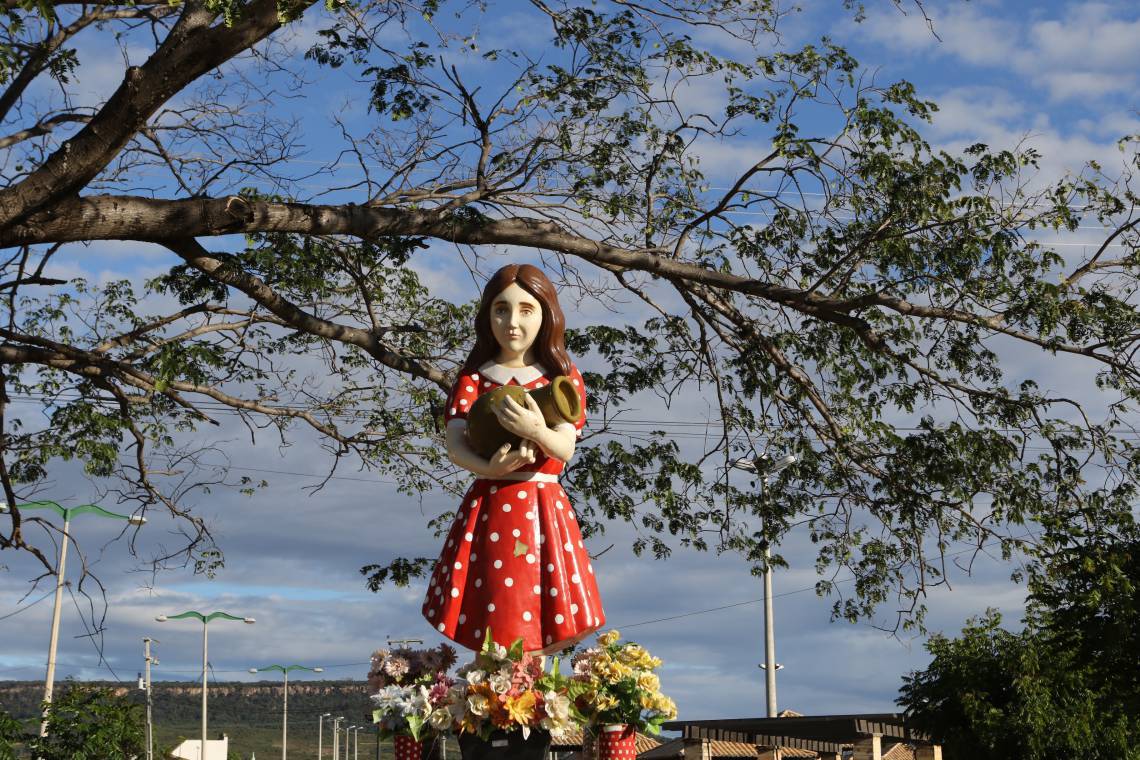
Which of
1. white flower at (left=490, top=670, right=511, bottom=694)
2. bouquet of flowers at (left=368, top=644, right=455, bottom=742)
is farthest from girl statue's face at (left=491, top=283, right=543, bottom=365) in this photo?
white flower at (left=490, top=670, right=511, bottom=694)

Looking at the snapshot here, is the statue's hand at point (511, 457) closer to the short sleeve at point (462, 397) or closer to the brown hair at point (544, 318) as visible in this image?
the short sleeve at point (462, 397)

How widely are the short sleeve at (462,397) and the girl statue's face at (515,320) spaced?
25 centimetres

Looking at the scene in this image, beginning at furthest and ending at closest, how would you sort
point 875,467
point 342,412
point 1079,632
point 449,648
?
1. point 1079,632
2. point 342,412
3. point 875,467
4. point 449,648

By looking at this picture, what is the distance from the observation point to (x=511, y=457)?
21.5ft

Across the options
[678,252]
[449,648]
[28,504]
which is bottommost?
[449,648]

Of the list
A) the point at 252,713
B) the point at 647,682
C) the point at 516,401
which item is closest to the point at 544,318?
the point at 516,401

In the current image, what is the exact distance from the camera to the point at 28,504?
11.0 meters

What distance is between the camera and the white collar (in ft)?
23.0

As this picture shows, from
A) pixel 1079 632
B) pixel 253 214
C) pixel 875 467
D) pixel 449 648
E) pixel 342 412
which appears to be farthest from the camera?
pixel 1079 632

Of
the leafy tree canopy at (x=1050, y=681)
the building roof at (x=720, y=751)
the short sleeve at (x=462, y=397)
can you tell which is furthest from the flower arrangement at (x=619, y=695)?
the building roof at (x=720, y=751)

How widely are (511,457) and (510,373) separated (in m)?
0.66

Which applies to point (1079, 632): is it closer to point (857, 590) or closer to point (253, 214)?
point (857, 590)

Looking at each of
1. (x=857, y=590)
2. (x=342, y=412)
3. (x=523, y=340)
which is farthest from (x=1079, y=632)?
(x=523, y=340)

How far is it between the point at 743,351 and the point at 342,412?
145 inches
